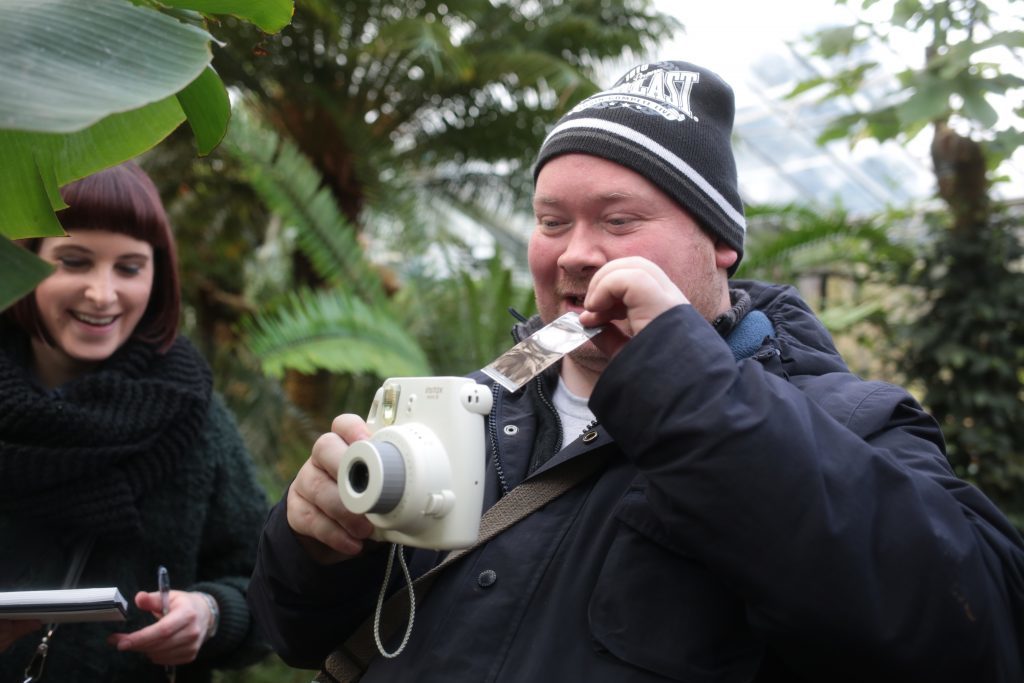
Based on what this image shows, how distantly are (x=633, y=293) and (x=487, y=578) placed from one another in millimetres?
496

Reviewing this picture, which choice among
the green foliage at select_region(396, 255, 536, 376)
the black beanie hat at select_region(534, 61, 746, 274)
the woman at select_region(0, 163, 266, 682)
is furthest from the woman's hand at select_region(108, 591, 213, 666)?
the green foliage at select_region(396, 255, 536, 376)

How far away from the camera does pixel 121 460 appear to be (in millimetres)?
2209

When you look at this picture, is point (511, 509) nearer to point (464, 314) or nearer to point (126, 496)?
point (126, 496)

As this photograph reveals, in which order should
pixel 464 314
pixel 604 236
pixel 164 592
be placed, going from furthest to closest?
1. pixel 464 314
2. pixel 164 592
3. pixel 604 236

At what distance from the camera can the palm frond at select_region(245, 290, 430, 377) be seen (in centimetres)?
452

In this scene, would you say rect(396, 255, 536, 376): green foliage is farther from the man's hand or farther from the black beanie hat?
the man's hand

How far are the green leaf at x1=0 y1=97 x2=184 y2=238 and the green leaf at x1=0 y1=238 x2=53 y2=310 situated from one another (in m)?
0.28

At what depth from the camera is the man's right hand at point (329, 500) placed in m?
1.48

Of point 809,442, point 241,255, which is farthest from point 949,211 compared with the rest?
point 241,255

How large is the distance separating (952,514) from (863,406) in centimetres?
21

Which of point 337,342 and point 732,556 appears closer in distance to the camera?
point 732,556

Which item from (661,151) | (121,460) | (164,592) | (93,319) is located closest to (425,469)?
(661,151)

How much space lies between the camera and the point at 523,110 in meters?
7.19

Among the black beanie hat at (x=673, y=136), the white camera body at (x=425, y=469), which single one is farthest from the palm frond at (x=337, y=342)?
the white camera body at (x=425, y=469)
